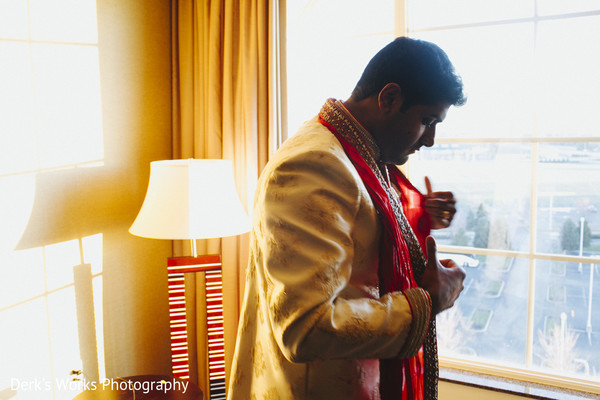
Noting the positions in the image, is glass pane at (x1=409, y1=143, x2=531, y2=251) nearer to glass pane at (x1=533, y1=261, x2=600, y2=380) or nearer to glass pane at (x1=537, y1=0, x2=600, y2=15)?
glass pane at (x1=533, y1=261, x2=600, y2=380)

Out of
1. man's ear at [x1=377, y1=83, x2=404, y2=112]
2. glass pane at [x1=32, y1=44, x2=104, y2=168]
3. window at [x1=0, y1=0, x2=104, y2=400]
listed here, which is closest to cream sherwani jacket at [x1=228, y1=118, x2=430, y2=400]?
man's ear at [x1=377, y1=83, x2=404, y2=112]

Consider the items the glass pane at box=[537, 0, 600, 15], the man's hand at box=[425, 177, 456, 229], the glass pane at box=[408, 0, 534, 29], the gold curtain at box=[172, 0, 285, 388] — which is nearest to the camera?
the man's hand at box=[425, 177, 456, 229]

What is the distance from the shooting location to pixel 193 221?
1935 mm

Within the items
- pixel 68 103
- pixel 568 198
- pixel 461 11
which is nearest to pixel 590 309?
pixel 568 198

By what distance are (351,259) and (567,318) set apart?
69.5 inches

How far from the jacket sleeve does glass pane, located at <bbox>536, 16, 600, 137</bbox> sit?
1615 millimetres

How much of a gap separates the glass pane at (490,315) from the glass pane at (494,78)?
63 cm

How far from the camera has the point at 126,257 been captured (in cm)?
242

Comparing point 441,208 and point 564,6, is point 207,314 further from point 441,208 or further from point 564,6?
point 564,6

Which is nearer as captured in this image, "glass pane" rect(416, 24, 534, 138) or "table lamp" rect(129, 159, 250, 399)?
"table lamp" rect(129, 159, 250, 399)

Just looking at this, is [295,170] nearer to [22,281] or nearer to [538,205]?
[22,281]

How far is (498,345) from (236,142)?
163cm

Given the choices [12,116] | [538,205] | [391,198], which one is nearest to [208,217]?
[12,116]

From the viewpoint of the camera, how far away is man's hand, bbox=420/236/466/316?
100 cm
